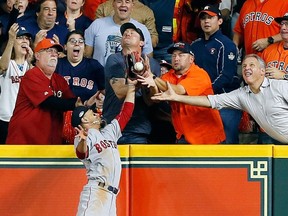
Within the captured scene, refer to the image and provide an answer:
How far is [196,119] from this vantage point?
1141 cm

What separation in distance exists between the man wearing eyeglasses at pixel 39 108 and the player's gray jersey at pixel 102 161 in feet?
3.46

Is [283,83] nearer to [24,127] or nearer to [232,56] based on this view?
[232,56]

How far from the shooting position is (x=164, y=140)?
12102mm

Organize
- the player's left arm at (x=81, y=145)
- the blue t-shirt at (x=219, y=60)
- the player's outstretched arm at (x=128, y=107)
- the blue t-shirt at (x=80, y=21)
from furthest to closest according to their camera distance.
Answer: the blue t-shirt at (x=80, y=21) < the blue t-shirt at (x=219, y=60) < the player's outstretched arm at (x=128, y=107) < the player's left arm at (x=81, y=145)

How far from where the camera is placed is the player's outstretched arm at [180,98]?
11.0 metres

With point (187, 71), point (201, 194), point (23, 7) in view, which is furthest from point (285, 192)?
point (23, 7)

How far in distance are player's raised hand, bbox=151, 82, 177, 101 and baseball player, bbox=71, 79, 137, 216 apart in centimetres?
91

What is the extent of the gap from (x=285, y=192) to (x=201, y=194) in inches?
33.8

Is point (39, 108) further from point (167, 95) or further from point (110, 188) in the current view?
point (110, 188)

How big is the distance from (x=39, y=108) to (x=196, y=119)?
175 centimetres

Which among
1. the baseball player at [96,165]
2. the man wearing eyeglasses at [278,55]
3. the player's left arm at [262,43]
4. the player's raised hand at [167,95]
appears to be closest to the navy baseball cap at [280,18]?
the man wearing eyeglasses at [278,55]

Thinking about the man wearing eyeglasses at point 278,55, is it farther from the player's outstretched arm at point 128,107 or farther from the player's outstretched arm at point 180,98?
the player's outstretched arm at point 128,107

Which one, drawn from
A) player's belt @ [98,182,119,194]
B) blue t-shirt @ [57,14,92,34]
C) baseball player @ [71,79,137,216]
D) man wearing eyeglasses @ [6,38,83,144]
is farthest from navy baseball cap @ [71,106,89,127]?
blue t-shirt @ [57,14,92,34]

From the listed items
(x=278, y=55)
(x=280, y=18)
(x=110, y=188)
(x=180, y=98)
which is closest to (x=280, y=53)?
(x=278, y=55)
